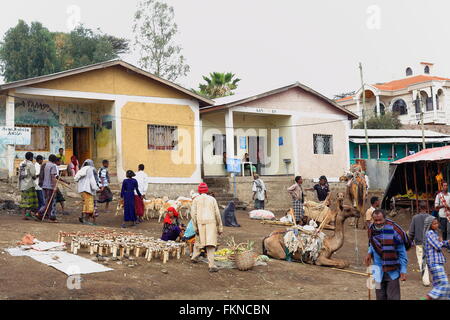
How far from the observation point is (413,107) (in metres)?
41.2

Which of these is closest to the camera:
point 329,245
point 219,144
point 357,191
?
point 329,245

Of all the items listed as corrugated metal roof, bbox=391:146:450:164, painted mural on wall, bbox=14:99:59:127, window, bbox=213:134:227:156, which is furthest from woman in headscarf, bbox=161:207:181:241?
window, bbox=213:134:227:156

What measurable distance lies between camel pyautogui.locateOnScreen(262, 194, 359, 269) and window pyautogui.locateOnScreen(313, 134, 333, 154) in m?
13.1

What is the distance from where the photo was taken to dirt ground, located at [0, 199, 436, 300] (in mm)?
7496

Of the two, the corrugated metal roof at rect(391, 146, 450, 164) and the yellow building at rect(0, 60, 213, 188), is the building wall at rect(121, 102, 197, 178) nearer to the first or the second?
the yellow building at rect(0, 60, 213, 188)

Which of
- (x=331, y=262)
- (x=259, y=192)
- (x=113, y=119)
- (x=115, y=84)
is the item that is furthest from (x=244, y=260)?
(x=115, y=84)

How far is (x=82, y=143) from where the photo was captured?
21297 mm

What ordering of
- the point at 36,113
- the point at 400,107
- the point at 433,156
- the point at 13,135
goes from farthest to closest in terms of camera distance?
the point at 400,107 < the point at 36,113 < the point at 433,156 < the point at 13,135

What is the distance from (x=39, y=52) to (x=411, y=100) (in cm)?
2667

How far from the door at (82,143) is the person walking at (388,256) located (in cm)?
1600

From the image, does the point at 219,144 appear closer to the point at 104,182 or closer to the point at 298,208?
the point at 104,182
